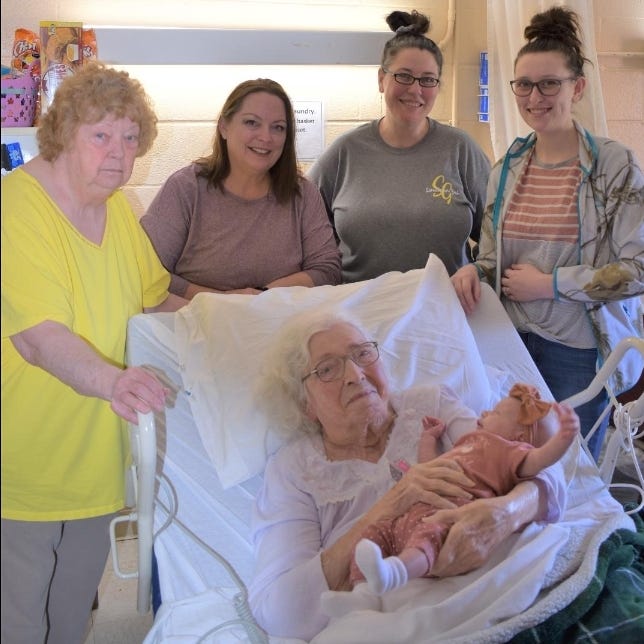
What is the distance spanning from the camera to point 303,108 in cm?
228

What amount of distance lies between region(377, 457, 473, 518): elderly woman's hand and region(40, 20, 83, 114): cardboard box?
2.54ft

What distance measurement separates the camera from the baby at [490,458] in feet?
3.75

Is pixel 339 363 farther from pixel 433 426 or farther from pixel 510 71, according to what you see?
pixel 510 71

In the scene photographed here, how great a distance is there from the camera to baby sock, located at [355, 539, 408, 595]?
104 centimetres

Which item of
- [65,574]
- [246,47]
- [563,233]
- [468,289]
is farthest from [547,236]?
[65,574]

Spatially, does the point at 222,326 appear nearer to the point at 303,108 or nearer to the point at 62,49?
the point at 62,49

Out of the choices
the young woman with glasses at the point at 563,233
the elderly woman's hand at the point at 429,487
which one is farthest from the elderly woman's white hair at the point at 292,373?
the young woman with glasses at the point at 563,233

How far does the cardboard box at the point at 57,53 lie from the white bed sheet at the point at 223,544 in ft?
1.47

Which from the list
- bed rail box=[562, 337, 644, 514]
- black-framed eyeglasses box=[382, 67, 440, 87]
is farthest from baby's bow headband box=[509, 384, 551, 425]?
black-framed eyeglasses box=[382, 67, 440, 87]

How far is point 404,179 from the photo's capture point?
84.4 inches

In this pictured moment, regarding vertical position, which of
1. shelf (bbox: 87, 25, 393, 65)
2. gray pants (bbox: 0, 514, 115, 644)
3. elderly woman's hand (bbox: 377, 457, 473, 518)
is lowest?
gray pants (bbox: 0, 514, 115, 644)

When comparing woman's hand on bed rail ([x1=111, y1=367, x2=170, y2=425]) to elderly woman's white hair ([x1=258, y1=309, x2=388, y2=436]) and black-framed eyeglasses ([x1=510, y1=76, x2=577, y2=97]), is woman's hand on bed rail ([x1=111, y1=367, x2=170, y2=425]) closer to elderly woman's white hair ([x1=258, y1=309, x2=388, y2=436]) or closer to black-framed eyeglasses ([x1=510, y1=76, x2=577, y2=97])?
elderly woman's white hair ([x1=258, y1=309, x2=388, y2=436])

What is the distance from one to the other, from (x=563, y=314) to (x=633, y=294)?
16 centimetres

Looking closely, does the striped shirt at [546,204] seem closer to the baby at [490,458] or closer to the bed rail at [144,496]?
the baby at [490,458]
